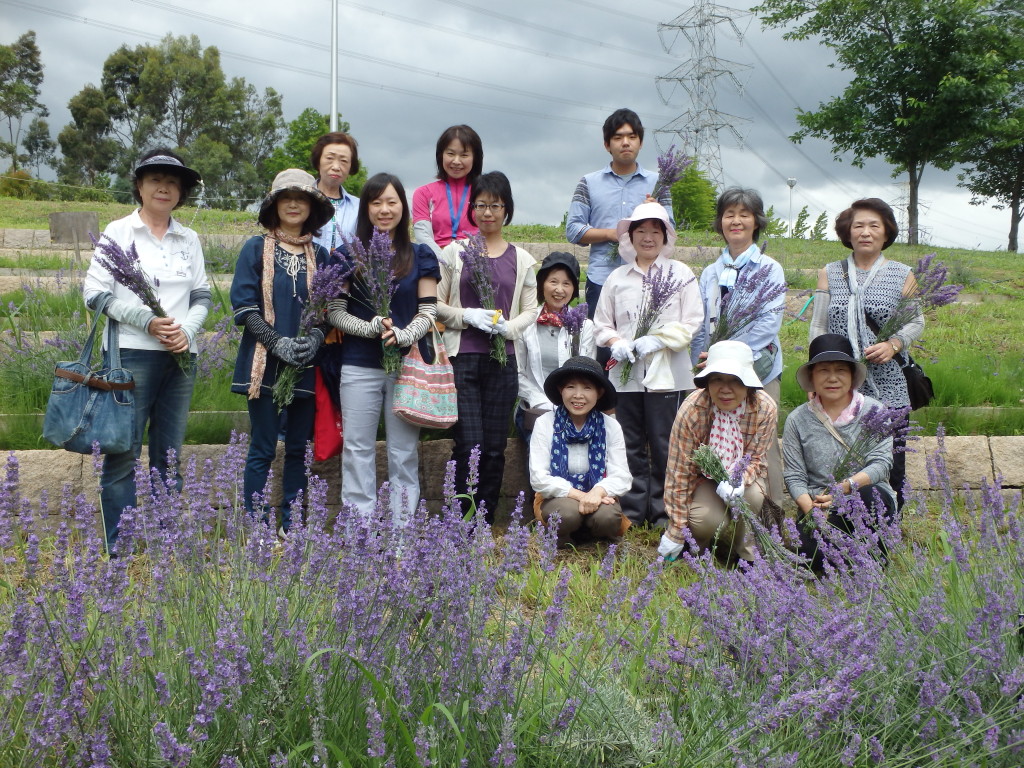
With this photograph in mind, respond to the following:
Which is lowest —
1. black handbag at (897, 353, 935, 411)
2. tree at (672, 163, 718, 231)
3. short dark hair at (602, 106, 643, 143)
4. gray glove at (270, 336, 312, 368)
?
black handbag at (897, 353, 935, 411)

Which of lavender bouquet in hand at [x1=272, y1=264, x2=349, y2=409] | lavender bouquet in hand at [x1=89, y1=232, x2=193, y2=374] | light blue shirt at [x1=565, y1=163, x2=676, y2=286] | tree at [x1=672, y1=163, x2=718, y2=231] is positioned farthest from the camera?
tree at [x1=672, y1=163, x2=718, y2=231]

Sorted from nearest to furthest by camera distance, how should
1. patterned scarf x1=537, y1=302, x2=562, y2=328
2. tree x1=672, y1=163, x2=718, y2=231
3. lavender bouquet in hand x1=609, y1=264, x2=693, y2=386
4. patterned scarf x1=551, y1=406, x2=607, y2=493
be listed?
lavender bouquet in hand x1=609, y1=264, x2=693, y2=386 → patterned scarf x1=551, y1=406, x2=607, y2=493 → patterned scarf x1=537, y1=302, x2=562, y2=328 → tree x1=672, y1=163, x2=718, y2=231

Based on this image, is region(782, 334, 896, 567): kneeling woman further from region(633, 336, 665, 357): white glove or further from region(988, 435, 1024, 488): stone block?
region(988, 435, 1024, 488): stone block

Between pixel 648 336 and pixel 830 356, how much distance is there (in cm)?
89

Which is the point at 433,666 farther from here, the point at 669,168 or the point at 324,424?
the point at 669,168

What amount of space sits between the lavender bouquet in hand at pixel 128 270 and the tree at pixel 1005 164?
24.2 meters

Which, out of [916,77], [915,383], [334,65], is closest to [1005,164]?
[916,77]

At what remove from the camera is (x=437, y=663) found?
83.2 inches

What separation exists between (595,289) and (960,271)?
10.0 meters

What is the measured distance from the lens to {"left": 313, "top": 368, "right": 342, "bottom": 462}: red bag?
4.54m

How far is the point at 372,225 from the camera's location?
461cm

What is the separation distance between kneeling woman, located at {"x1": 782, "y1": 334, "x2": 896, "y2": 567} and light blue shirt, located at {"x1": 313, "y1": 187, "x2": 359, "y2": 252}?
249cm

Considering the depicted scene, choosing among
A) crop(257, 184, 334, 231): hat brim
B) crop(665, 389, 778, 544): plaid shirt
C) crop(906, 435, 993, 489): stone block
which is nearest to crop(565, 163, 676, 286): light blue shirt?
crop(665, 389, 778, 544): plaid shirt

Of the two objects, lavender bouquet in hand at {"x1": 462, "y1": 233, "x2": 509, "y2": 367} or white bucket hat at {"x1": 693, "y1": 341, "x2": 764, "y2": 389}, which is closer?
white bucket hat at {"x1": 693, "y1": 341, "x2": 764, "y2": 389}
